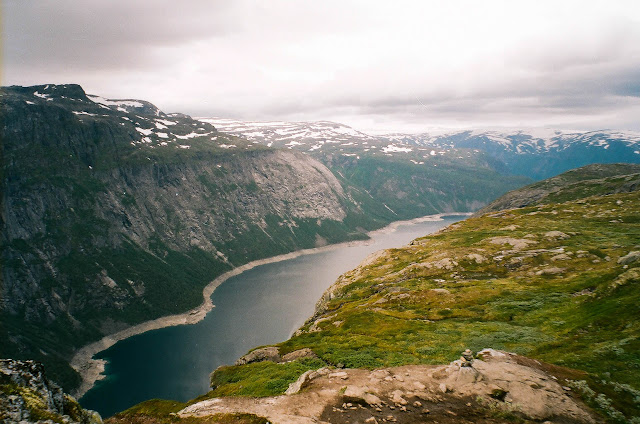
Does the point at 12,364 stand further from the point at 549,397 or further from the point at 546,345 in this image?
the point at 546,345

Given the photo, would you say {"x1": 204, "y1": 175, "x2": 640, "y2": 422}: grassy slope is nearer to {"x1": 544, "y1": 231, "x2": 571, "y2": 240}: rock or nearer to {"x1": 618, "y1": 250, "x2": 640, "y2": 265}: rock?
{"x1": 544, "y1": 231, "x2": 571, "y2": 240}: rock

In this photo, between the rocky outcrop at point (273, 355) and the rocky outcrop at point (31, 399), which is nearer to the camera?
the rocky outcrop at point (31, 399)

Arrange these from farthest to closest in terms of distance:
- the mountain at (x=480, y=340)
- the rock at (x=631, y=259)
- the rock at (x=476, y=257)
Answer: the rock at (x=476, y=257)
the rock at (x=631, y=259)
the mountain at (x=480, y=340)

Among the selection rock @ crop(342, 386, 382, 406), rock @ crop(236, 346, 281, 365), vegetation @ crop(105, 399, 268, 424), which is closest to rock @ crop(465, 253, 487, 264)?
rock @ crop(236, 346, 281, 365)

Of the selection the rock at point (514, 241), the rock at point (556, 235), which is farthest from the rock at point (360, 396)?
the rock at point (556, 235)

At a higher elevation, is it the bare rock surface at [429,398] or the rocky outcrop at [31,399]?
the rocky outcrop at [31,399]

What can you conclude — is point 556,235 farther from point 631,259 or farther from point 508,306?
point 508,306

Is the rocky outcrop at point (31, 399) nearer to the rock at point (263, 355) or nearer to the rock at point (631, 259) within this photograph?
the rock at point (263, 355)
